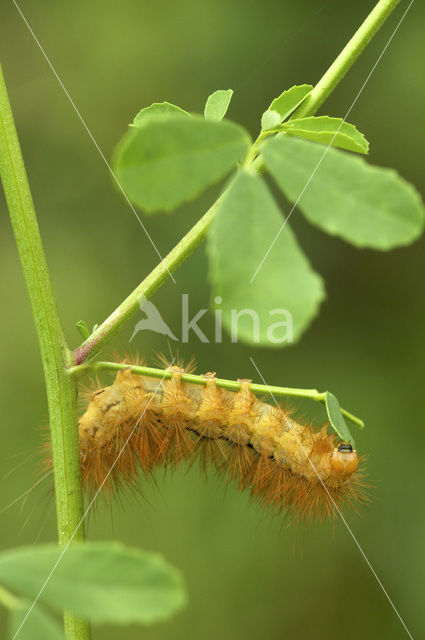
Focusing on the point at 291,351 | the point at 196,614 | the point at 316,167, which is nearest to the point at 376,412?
the point at 291,351

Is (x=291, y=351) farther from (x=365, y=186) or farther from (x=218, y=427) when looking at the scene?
(x=365, y=186)

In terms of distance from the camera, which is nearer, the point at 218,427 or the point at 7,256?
the point at 218,427

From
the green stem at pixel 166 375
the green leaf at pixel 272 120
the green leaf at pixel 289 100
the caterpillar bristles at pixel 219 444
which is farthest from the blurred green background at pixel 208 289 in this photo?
the green leaf at pixel 272 120

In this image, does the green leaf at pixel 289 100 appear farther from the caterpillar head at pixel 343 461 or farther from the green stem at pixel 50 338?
the caterpillar head at pixel 343 461

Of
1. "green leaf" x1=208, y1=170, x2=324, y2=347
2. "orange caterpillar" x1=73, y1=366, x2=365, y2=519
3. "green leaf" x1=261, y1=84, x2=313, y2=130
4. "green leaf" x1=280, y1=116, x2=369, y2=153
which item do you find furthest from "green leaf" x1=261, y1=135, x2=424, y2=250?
"orange caterpillar" x1=73, y1=366, x2=365, y2=519

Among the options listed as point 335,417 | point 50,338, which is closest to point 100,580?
point 50,338

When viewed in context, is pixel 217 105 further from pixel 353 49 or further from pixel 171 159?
pixel 171 159
